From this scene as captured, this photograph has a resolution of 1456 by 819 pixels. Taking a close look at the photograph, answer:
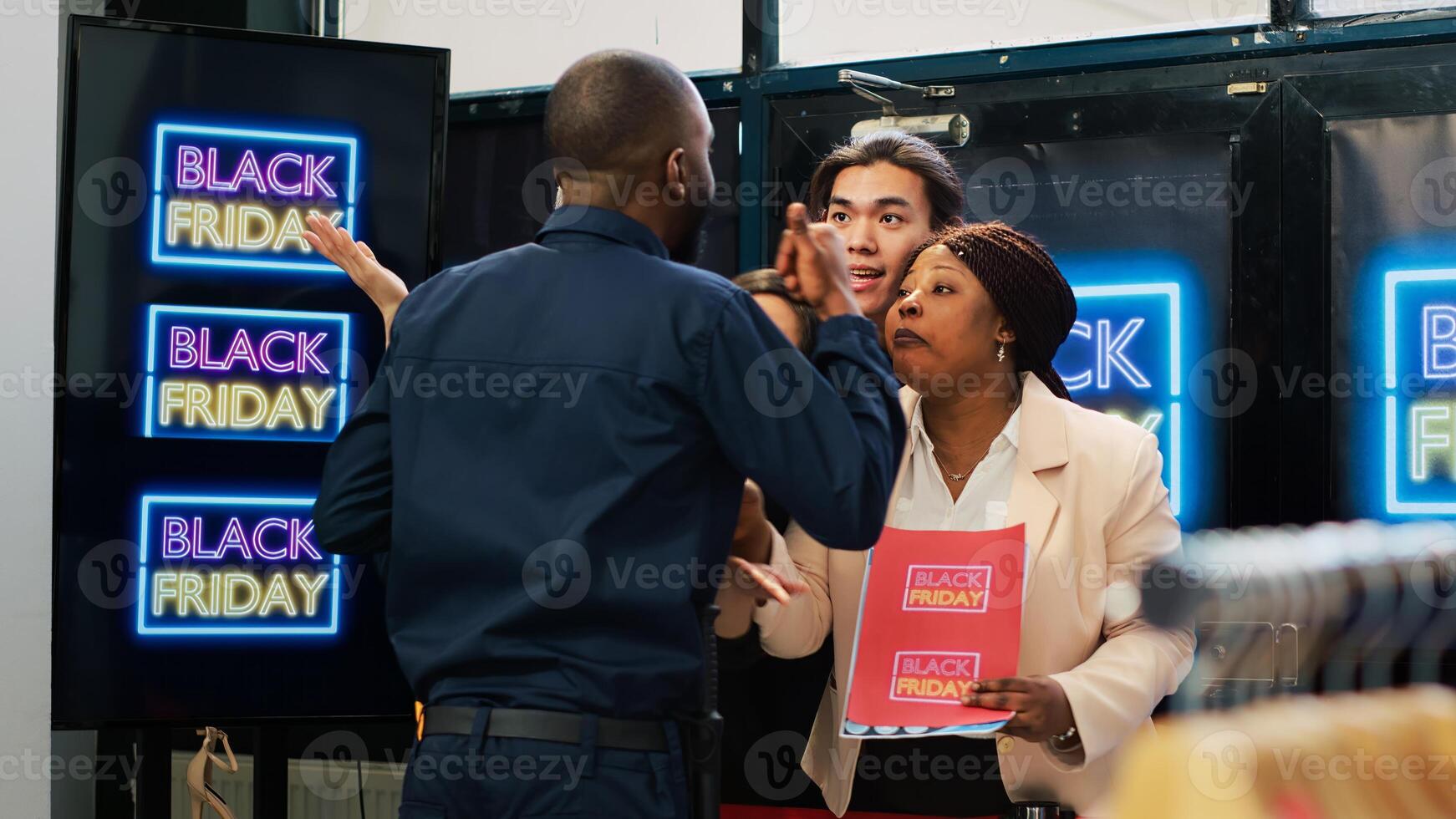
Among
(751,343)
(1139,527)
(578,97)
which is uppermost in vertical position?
(578,97)

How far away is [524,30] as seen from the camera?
4.52 metres

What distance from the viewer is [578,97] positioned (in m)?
2.08

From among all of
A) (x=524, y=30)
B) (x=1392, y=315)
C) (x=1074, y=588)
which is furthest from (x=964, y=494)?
(x=524, y=30)

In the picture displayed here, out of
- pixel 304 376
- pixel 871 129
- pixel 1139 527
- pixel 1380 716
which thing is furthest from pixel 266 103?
pixel 1380 716

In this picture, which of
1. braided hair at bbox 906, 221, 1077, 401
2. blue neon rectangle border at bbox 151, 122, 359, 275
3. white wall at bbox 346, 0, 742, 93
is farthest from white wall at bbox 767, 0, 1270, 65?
blue neon rectangle border at bbox 151, 122, 359, 275

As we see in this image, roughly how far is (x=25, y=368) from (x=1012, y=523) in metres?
2.32

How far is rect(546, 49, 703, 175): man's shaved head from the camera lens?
81.0 inches

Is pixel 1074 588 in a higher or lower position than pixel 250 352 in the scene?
lower

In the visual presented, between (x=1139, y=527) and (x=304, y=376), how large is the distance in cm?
186

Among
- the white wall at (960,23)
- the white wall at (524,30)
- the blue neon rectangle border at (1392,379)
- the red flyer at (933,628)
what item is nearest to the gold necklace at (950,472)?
the red flyer at (933,628)

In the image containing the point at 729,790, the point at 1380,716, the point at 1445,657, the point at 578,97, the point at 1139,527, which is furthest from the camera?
the point at 729,790

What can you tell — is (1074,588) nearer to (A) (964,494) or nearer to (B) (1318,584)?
(A) (964,494)

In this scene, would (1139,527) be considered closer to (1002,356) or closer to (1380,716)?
(1002,356)

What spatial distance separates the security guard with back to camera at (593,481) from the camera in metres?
1.88
